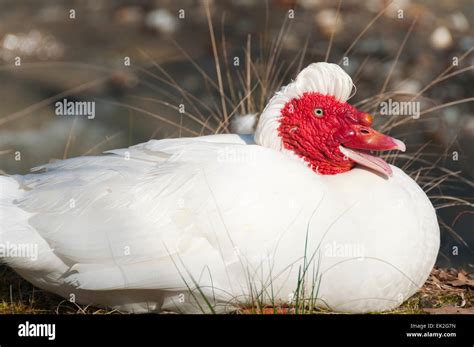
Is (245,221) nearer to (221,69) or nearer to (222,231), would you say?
(222,231)

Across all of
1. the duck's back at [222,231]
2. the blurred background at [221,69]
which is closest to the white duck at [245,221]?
the duck's back at [222,231]

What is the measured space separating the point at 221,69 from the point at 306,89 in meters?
2.27

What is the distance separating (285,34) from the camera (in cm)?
638

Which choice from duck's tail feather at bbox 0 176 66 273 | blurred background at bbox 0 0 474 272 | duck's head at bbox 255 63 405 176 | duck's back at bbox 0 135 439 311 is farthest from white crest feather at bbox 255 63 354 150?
blurred background at bbox 0 0 474 272

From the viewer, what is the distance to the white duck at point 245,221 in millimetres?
3906

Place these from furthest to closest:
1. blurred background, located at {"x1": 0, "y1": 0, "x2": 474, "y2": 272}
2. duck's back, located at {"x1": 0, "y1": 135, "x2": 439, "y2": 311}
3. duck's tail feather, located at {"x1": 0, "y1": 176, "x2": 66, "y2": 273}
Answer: blurred background, located at {"x1": 0, "y1": 0, "x2": 474, "y2": 272} → duck's tail feather, located at {"x1": 0, "y1": 176, "x2": 66, "y2": 273} → duck's back, located at {"x1": 0, "y1": 135, "x2": 439, "y2": 311}

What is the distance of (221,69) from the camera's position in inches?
256

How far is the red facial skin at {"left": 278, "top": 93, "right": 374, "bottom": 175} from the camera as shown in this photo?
4.26 m

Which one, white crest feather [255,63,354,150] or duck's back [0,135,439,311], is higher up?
white crest feather [255,63,354,150]

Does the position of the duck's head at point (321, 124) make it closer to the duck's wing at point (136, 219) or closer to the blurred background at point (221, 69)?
the duck's wing at point (136, 219)

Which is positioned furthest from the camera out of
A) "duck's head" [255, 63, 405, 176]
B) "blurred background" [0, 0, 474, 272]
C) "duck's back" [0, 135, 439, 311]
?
"blurred background" [0, 0, 474, 272]

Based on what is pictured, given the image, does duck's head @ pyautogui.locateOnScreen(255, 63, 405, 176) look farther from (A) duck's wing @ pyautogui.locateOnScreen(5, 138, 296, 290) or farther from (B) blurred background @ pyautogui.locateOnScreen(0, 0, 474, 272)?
(B) blurred background @ pyautogui.locateOnScreen(0, 0, 474, 272)

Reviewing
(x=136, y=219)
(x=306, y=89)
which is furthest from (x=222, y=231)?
(x=306, y=89)

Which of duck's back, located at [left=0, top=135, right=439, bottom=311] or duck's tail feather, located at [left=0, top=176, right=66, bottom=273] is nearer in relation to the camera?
duck's back, located at [left=0, top=135, right=439, bottom=311]
